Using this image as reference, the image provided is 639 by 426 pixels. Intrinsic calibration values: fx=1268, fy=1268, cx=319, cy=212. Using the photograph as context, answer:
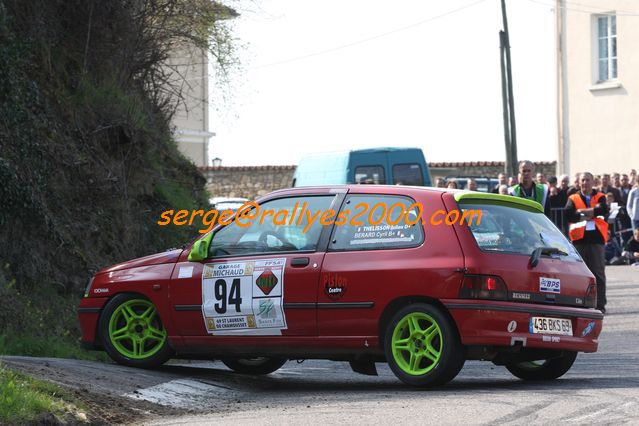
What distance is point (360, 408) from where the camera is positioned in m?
8.88

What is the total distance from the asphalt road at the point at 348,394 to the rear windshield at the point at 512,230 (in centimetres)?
112

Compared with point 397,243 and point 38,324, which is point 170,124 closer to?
point 38,324

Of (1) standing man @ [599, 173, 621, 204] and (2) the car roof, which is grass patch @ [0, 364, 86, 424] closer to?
(2) the car roof

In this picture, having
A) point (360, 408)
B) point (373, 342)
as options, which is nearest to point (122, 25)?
point (373, 342)

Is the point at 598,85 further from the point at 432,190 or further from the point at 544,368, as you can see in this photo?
the point at 432,190

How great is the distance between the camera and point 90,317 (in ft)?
38.1

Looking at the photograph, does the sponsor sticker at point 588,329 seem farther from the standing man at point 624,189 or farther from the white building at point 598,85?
the white building at point 598,85

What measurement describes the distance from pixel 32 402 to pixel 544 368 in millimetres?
4680

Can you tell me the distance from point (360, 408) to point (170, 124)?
44.8 feet

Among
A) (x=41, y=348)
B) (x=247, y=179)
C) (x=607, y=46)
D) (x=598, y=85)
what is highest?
(x=607, y=46)

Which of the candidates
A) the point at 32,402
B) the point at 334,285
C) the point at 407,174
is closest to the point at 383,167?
the point at 407,174

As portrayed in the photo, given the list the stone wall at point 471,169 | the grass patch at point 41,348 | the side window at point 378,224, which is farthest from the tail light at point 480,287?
the stone wall at point 471,169

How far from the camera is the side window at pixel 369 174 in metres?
25.9

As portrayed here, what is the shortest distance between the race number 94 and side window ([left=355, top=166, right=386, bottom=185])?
15096mm
